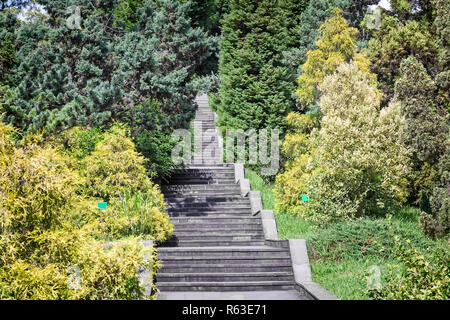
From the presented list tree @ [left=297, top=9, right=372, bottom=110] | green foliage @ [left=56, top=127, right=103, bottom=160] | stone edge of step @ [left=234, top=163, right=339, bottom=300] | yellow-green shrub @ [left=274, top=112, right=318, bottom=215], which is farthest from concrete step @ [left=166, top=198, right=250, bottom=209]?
tree @ [left=297, top=9, right=372, bottom=110]

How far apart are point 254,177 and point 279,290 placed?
791cm

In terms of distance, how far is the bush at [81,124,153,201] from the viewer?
12.7 m

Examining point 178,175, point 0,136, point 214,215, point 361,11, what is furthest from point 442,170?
point 361,11

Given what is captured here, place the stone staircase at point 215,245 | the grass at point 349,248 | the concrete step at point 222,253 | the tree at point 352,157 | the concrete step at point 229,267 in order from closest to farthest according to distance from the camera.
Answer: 1. the grass at point 349,248
2. the stone staircase at point 215,245
3. the concrete step at point 229,267
4. the concrete step at point 222,253
5. the tree at point 352,157

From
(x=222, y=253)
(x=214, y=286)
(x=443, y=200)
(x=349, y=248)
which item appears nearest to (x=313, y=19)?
(x=443, y=200)

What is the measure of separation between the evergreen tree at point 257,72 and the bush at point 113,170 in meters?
7.17

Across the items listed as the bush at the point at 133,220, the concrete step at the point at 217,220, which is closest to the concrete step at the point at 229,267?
the bush at the point at 133,220

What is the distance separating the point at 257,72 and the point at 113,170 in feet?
30.3

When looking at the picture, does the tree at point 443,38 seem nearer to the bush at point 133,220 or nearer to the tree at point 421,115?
the tree at point 421,115

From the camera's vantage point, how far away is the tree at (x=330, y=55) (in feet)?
51.7

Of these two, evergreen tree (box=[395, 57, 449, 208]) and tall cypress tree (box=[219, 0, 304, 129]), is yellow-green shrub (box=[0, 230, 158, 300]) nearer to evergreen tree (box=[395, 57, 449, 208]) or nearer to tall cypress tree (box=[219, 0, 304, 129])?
evergreen tree (box=[395, 57, 449, 208])

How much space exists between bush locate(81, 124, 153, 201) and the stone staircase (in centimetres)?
192

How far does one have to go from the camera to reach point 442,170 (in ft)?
41.5
